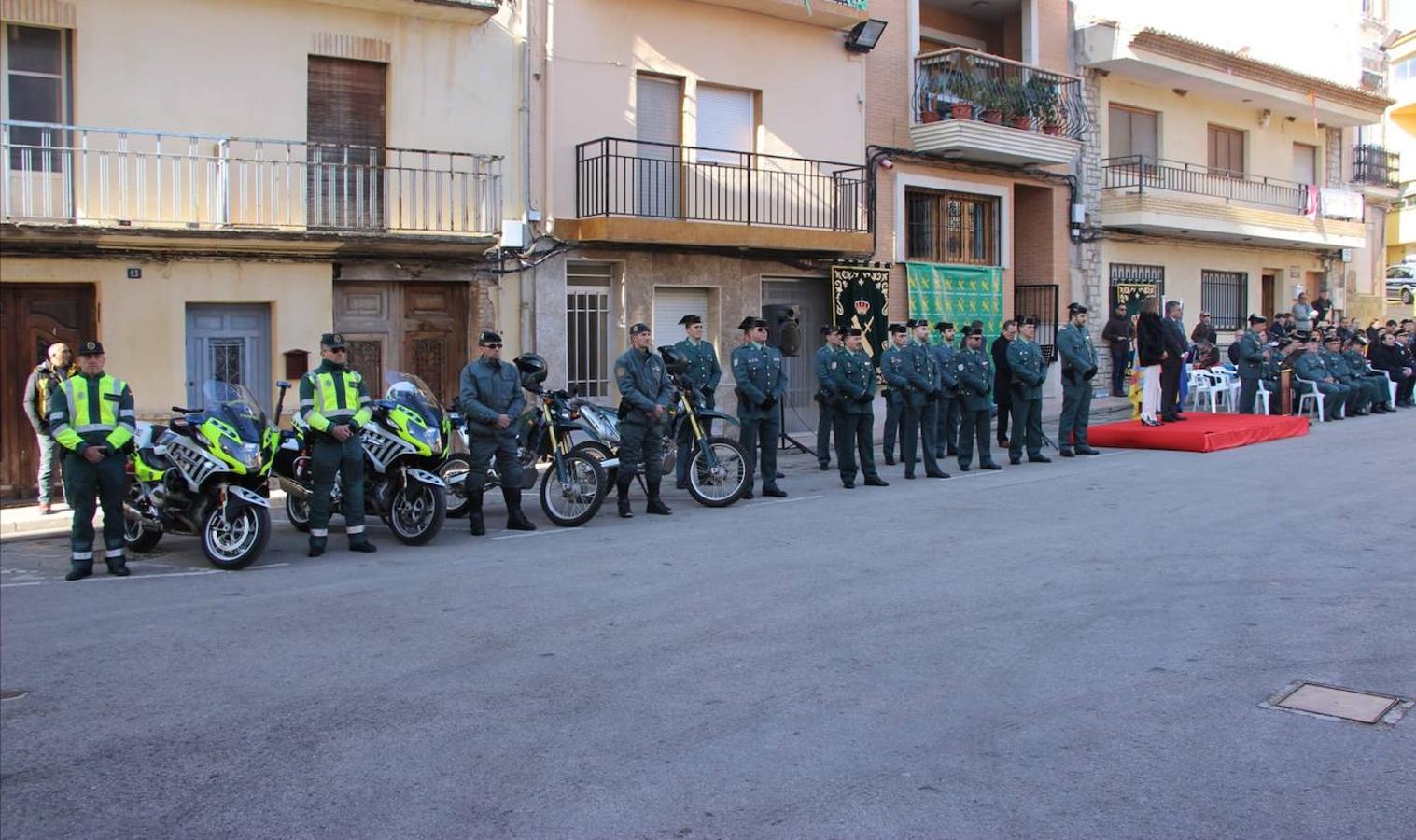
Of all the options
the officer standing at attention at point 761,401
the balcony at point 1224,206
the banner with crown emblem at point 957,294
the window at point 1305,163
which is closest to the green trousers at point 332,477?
the officer standing at attention at point 761,401

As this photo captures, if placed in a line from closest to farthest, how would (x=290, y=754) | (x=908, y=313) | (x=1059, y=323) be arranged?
1. (x=290, y=754)
2. (x=908, y=313)
3. (x=1059, y=323)

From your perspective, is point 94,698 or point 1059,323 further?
point 1059,323

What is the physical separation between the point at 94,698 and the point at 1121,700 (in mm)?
4906

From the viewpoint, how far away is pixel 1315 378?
70.3ft

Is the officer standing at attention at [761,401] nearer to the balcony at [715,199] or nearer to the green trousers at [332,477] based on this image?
the green trousers at [332,477]

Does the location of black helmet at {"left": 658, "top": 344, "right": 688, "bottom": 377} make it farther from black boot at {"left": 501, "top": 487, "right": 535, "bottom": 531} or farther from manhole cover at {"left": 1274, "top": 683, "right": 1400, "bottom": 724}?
manhole cover at {"left": 1274, "top": 683, "right": 1400, "bottom": 724}

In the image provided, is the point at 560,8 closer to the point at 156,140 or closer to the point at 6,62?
the point at 156,140

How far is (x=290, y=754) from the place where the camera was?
5.47 metres

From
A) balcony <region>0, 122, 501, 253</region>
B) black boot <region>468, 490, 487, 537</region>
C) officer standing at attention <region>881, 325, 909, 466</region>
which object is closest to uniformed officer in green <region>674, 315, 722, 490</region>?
officer standing at attention <region>881, 325, 909, 466</region>

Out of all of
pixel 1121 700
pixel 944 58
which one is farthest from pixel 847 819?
pixel 944 58

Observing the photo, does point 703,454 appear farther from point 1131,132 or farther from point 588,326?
point 1131,132

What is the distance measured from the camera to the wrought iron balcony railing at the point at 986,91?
22000mm

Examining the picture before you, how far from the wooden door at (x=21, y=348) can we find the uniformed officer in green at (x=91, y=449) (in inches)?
205

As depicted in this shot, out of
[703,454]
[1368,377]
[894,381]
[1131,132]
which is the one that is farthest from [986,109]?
[703,454]
